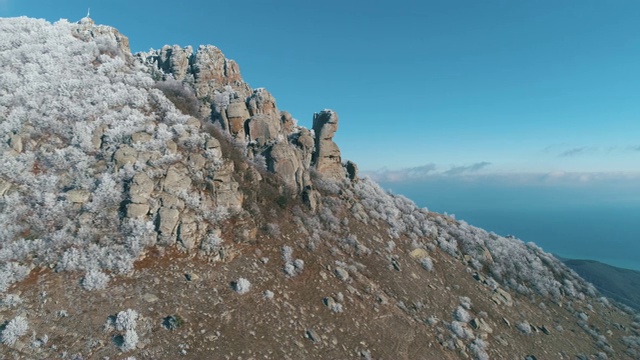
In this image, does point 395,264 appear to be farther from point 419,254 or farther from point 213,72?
point 213,72

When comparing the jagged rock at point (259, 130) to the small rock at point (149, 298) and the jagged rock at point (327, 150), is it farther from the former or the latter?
the small rock at point (149, 298)

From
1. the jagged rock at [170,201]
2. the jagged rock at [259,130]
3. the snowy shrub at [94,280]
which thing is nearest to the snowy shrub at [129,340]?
the snowy shrub at [94,280]

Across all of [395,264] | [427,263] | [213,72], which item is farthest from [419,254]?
[213,72]

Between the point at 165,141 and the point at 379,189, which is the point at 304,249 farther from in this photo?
the point at 379,189

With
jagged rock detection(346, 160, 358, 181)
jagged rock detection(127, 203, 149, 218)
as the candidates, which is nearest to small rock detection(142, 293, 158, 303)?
jagged rock detection(127, 203, 149, 218)

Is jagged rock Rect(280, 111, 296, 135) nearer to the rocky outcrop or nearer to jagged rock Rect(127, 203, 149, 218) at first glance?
the rocky outcrop
